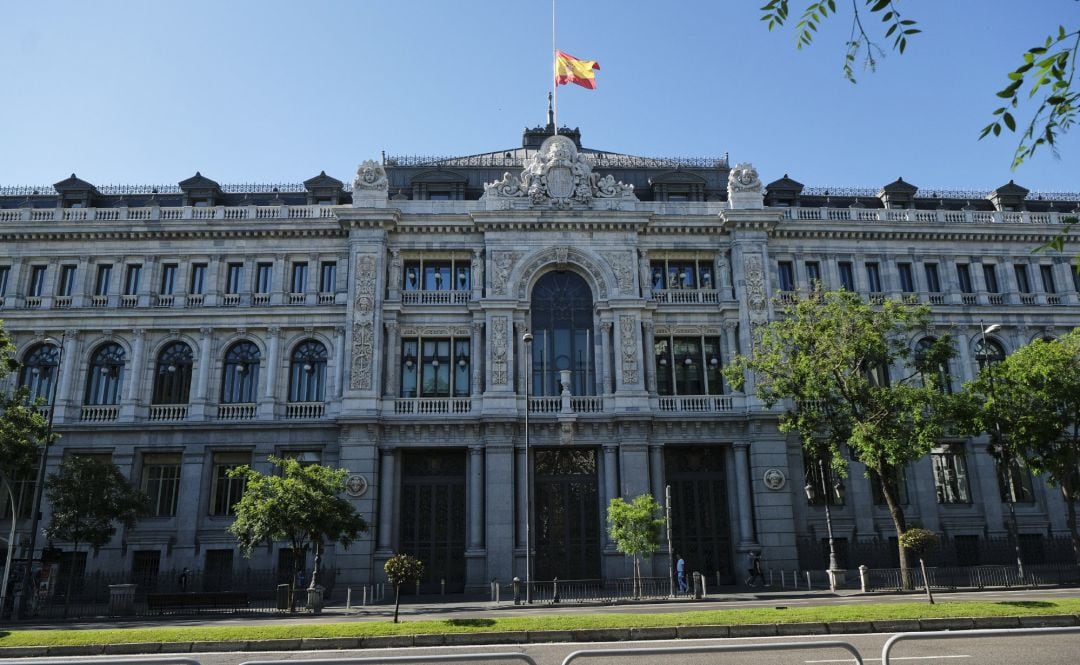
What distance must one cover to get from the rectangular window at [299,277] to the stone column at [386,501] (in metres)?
10.3

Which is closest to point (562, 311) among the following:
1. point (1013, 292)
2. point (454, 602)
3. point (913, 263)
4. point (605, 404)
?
point (605, 404)

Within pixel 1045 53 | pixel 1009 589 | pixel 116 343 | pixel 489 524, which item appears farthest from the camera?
pixel 116 343

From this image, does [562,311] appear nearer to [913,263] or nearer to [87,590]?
[913,263]

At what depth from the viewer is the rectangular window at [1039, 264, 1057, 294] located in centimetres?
4122

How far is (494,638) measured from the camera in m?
17.2

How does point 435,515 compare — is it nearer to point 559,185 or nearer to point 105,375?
point 559,185

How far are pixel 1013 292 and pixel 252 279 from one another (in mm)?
41879

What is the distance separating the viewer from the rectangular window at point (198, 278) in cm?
3897

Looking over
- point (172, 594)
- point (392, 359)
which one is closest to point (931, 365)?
point (392, 359)

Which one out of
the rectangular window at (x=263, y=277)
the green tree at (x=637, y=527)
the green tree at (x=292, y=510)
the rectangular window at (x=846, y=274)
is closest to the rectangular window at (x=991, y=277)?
the rectangular window at (x=846, y=274)

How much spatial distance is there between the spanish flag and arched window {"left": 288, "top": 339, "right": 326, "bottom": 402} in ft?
64.0

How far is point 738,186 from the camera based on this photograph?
3975cm

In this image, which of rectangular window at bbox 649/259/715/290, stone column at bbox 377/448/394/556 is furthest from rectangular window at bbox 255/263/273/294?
rectangular window at bbox 649/259/715/290

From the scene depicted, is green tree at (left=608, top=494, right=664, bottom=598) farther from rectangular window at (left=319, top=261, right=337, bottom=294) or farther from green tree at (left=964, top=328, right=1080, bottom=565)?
rectangular window at (left=319, top=261, right=337, bottom=294)
